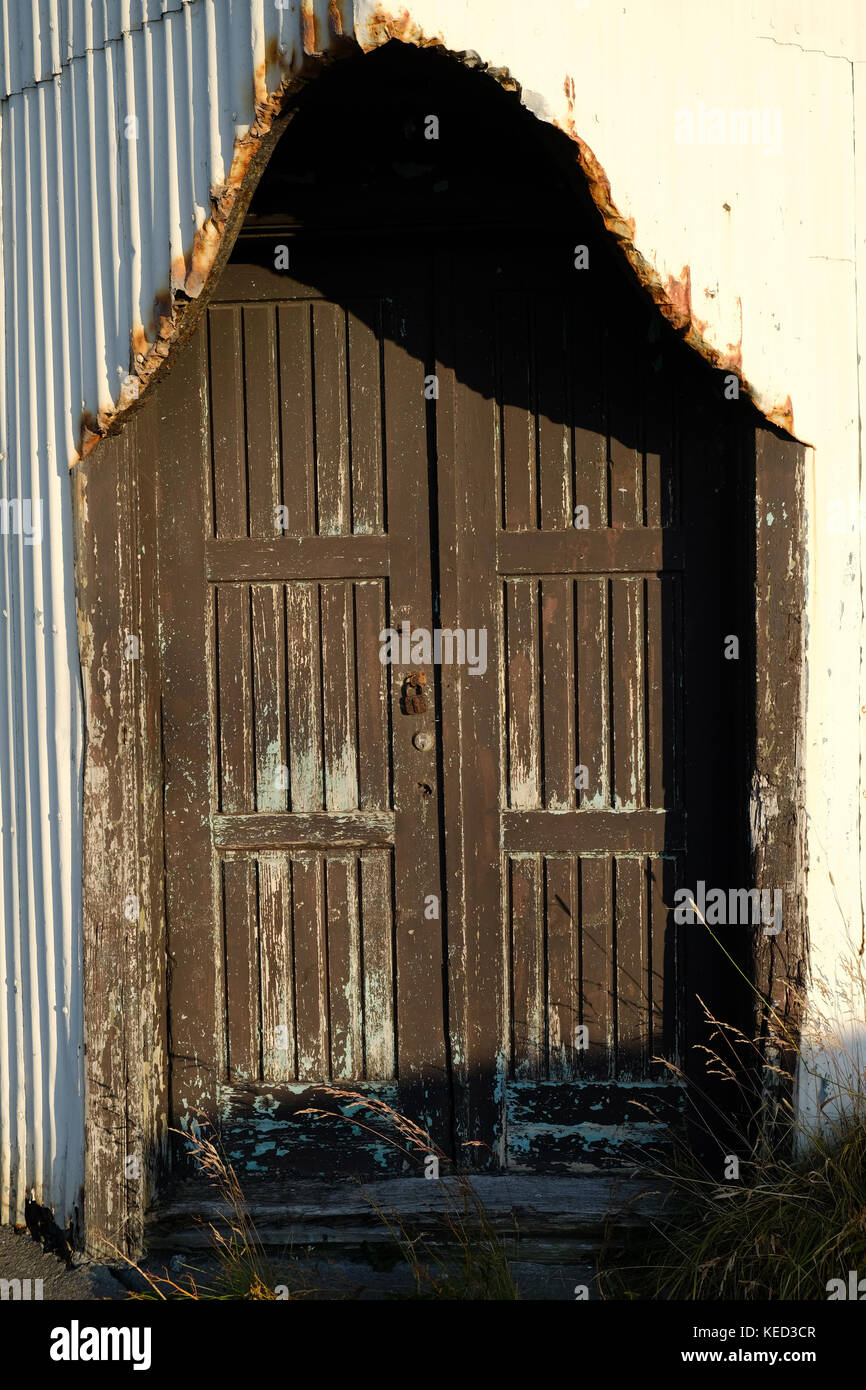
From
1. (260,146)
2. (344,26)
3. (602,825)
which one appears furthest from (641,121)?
(602,825)

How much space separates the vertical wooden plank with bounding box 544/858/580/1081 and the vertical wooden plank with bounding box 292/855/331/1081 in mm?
741

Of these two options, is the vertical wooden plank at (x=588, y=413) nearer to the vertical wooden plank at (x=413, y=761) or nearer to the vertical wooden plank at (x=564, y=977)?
the vertical wooden plank at (x=413, y=761)

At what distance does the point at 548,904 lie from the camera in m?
3.19

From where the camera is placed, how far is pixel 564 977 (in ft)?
10.4

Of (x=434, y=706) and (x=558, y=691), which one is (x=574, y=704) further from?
(x=434, y=706)

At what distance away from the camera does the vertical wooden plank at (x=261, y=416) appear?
3.18 meters

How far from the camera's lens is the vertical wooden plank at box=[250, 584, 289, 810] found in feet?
10.5

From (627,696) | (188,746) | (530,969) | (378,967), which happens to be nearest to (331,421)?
(188,746)

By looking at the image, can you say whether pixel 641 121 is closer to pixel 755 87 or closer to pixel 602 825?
pixel 755 87

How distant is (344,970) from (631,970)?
933mm

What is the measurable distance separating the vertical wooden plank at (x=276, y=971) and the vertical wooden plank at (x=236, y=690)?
26 centimetres

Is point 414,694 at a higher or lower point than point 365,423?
lower

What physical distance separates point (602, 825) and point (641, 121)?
2045 millimetres

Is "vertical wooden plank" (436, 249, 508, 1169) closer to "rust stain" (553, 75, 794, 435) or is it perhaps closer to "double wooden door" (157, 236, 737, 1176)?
"double wooden door" (157, 236, 737, 1176)
